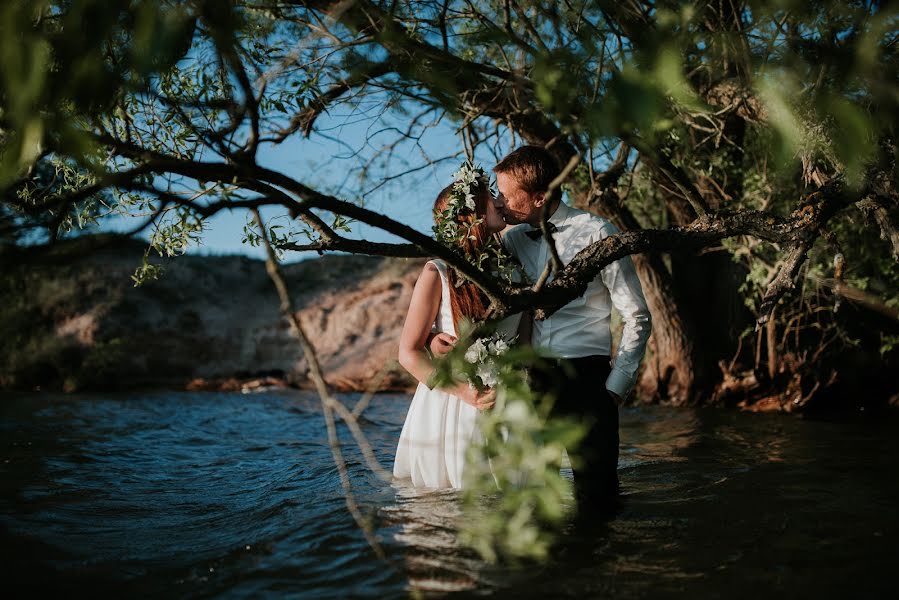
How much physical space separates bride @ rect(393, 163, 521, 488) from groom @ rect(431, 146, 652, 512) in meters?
0.15

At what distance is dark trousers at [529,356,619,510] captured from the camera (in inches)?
154

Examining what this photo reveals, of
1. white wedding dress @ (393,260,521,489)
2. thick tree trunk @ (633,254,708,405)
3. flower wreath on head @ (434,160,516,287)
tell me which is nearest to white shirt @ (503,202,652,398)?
white wedding dress @ (393,260,521,489)

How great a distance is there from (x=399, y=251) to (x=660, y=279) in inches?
236

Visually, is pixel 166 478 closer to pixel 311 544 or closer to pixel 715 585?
pixel 311 544

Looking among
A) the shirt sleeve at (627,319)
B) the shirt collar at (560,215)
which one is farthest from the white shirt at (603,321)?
the shirt collar at (560,215)

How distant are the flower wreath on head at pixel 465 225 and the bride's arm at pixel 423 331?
7.8 inches

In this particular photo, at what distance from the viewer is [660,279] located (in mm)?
8391

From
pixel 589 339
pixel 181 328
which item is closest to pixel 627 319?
pixel 589 339

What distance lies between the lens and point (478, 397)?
Answer: 13.0 feet

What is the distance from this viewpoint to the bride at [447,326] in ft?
12.0

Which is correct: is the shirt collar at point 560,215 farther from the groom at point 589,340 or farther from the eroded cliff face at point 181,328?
the eroded cliff face at point 181,328

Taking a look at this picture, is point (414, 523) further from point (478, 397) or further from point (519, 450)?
point (519, 450)

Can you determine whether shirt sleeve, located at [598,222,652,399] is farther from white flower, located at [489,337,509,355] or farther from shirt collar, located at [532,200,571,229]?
white flower, located at [489,337,509,355]

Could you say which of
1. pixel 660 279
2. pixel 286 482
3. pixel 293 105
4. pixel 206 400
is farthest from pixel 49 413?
pixel 660 279
